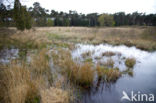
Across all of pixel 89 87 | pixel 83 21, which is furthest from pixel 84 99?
pixel 83 21

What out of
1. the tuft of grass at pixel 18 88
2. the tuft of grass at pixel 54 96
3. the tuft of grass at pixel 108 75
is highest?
the tuft of grass at pixel 18 88

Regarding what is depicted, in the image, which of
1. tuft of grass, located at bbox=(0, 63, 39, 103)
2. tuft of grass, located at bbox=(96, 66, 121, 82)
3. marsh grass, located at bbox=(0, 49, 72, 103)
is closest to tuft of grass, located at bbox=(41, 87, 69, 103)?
marsh grass, located at bbox=(0, 49, 72, 103)

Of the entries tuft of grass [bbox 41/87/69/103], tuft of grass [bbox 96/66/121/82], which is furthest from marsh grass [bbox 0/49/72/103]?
tuft of grass [bbox 96/66/121/82]

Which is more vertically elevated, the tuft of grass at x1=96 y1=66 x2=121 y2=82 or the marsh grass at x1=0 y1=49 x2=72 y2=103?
the marsh grass at x1=0 y1=49 x2=72 y2=103

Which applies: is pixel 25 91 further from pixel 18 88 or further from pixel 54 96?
pixel 54 96

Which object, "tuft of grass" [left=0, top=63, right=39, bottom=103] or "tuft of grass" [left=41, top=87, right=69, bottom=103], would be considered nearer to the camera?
"tuft of grass" [left=0, top=63, right=39, bottom=103]

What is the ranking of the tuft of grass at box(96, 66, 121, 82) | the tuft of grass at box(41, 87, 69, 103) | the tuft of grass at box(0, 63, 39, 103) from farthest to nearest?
the tuft of grass at box(96, 66, 121, 82), the tuft of grass at box(41, 87, 69, 103), the tuft of grass at box(0, 63, 39, 103)

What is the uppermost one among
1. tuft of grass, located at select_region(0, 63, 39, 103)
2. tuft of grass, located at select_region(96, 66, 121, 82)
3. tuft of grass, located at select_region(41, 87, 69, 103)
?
tuft of grass, located at select_region(0, 63, 39, 103)

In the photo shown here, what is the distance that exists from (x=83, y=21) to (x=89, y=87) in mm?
48335

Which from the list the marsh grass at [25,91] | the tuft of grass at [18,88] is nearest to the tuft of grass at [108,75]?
the marsh grass at [25,91]

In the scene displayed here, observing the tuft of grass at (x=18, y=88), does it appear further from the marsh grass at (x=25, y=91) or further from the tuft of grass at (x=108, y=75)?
the tuft of grass at (x=108, y=75)

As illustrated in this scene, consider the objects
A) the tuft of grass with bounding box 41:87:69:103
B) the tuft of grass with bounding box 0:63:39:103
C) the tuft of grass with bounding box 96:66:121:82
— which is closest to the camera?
the tuft of grass with bounding box 0:63:39:103

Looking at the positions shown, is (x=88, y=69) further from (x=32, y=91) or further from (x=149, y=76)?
(x=149, y=76)

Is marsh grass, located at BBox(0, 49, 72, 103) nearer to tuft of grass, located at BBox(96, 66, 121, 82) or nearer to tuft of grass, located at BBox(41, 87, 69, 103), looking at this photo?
tuft of grass, located at BBox(41, 87, 69, 103)
